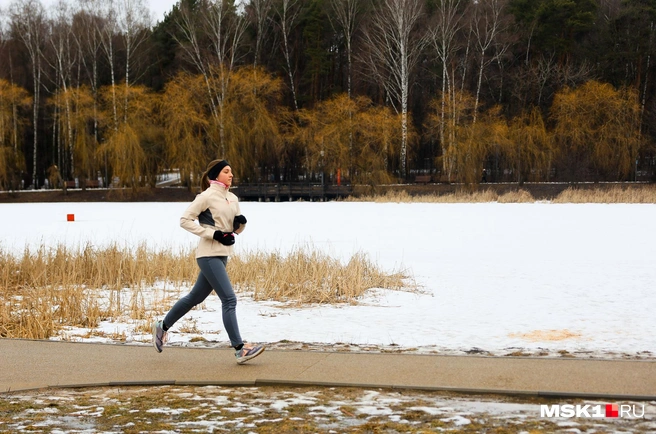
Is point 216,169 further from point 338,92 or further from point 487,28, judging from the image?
point 338,92

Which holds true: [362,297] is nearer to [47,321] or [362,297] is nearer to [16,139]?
[47,321]

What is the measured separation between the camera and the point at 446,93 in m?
55.0

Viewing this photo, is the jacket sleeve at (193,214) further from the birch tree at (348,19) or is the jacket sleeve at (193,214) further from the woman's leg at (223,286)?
the birch tree at (348,19)

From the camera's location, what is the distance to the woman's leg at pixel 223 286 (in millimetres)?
7230

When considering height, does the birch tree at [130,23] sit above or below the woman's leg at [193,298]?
above

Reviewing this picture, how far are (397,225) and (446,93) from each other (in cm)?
3031

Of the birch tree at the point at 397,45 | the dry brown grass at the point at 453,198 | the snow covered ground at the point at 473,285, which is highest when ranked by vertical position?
the birch tree at the point at 397,45

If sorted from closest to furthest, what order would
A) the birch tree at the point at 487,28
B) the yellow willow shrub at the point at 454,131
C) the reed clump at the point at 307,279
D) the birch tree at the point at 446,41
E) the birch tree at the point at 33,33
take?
1. the reed clump at the point at 307,279
2. the yellow willow shrub at the point at 454,131
3. the birch tree at the point at 446,41
4. the birch tree at the point at 487,28
5. the birch tree at the point at 33,33

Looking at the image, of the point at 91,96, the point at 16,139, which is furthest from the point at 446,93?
the point at 16,139

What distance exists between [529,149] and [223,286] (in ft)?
151

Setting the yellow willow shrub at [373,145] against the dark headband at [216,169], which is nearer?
the dark headband at [216,169]

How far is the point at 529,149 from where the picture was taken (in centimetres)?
5097

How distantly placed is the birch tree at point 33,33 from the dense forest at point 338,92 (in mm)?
169

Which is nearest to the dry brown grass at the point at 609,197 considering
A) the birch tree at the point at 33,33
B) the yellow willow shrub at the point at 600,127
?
the yellow willow shrub at the point at 600,127
